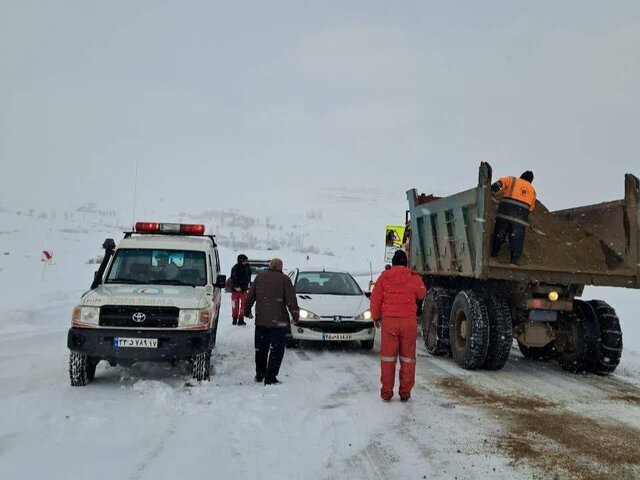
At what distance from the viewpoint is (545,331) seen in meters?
7.86

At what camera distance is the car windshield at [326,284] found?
35.4 ft

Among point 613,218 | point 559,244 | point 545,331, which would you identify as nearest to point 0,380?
point 545,331

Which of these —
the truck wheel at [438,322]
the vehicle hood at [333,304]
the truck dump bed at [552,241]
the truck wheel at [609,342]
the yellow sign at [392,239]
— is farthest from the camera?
the yellow sign at [392,239]

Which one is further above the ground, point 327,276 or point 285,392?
point 327,276

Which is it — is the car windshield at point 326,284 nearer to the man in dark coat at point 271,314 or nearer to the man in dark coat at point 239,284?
the man in dark coat at point 239,284

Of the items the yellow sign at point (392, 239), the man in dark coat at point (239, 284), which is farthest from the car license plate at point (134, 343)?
the yellow sign at point (392, 239)

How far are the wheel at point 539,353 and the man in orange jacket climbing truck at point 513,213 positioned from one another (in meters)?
2.32

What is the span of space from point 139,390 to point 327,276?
5576 mm

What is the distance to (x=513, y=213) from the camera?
307 inches

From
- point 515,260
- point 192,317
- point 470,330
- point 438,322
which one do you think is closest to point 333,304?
point 438,322

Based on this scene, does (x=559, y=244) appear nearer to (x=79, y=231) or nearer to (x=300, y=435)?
(x=300, y=435)

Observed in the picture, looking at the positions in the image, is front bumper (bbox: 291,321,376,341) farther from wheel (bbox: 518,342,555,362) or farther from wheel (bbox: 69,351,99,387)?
wheel (bbox: 69,351,99,387)

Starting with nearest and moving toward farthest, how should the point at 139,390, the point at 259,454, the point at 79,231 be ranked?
the point at 259,454 → the point at 139,390 → the point at 79,231

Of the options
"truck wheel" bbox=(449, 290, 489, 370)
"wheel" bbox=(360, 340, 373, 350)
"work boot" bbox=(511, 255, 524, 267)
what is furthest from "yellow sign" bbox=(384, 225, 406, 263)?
"work boot" bbox=(511, 255, 524, 267)
